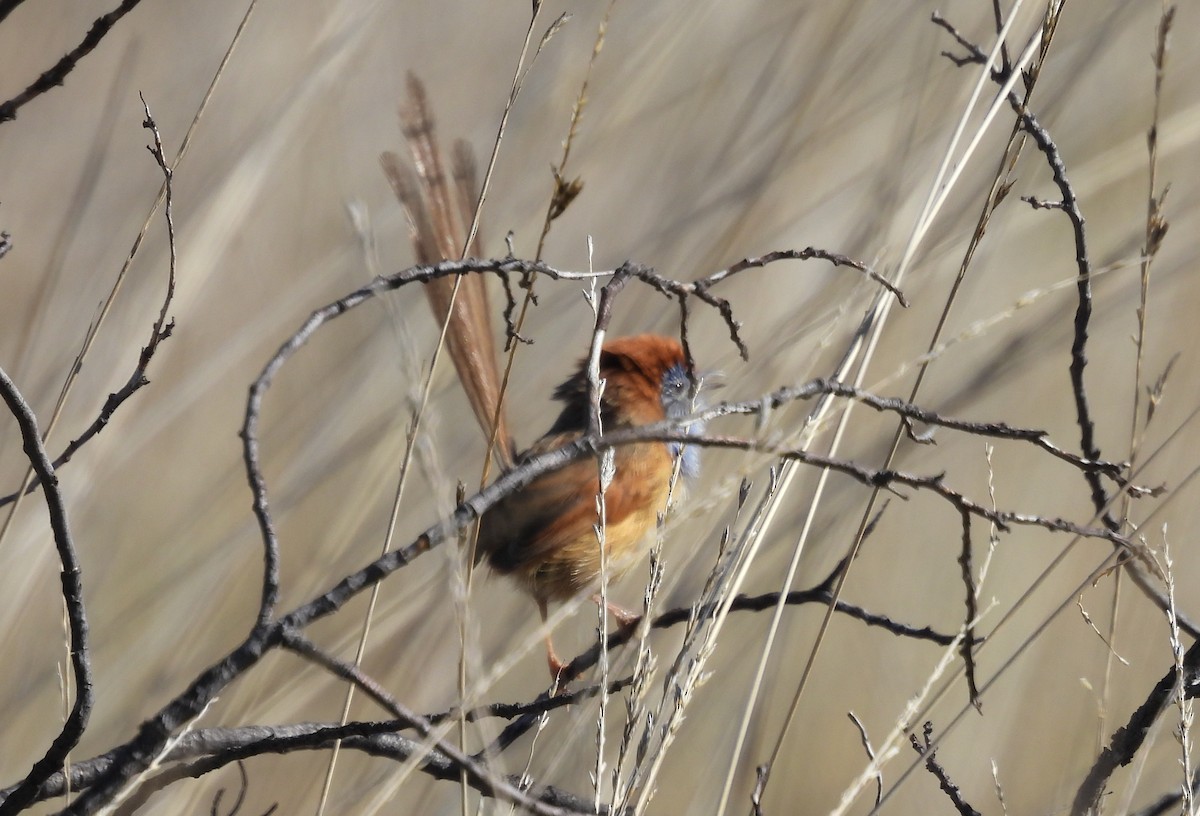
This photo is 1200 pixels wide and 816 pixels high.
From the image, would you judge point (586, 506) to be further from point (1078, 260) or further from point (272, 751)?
point (272, 751)

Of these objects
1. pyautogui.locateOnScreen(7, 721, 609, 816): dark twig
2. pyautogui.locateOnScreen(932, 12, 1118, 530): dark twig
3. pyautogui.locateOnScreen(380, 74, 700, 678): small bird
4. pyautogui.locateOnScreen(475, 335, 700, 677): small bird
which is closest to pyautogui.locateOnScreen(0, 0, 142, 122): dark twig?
pyautogui.locateOnScreen(7, 721, 609, 816): dark twig

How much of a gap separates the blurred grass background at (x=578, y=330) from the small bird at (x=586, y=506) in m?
0.14

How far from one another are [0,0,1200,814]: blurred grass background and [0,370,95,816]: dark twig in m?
0.31

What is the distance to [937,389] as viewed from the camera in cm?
304

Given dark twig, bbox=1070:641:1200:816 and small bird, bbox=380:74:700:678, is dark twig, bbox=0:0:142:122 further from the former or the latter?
dark twig, bbox=1070:641:1200:816

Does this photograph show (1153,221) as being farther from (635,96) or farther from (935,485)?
(635,96)

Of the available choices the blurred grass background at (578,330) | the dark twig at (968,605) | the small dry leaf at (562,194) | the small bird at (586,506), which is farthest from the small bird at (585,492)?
the dark twig at (968,605)

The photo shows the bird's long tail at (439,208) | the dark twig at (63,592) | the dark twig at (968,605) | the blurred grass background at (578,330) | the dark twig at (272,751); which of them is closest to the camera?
the dark twig at (63,592)

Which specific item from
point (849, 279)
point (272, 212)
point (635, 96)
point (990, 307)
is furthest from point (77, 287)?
point (990, 307)

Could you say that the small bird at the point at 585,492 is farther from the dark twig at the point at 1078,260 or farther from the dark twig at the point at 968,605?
the dark twig at the point at 968,605

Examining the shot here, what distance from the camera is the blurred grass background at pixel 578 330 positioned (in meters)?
2.33

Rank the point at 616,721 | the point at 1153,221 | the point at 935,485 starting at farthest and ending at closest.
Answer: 1. the point at 616,721
2. the point at 1153,221
3. the point at 935,485

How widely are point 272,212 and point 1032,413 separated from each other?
2.94 meters

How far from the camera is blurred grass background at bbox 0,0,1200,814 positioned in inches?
91.8
